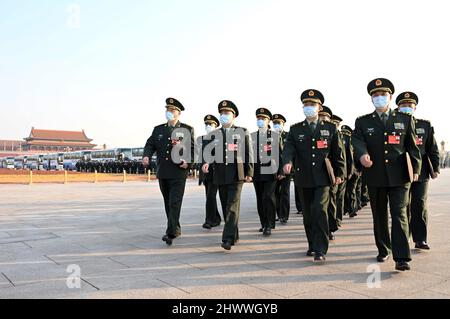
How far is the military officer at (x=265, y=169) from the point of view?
665 cm

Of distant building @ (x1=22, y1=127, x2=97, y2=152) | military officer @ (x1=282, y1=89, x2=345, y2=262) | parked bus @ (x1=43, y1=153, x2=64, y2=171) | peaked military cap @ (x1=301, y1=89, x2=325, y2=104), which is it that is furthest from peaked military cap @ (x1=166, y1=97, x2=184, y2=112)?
distant building @ (x1=22, y1=127, x2=97, y2=152)

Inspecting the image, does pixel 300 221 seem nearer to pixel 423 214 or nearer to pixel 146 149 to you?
pixel 423 214

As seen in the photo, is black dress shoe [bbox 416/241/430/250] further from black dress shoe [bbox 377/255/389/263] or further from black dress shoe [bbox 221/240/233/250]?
black dress shoe [bbox 221/240/233/250]

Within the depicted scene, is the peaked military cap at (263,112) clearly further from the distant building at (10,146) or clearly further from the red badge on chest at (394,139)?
the distant building at (10,146)

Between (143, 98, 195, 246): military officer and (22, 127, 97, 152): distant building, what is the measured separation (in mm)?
98070

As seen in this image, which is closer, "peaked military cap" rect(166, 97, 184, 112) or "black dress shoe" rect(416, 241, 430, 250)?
"black dress shoe" rect(416, 241, 430, 250)

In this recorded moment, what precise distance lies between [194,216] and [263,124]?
286cm

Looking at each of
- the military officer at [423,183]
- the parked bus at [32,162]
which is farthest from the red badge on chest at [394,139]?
the parked bus at [32,162]

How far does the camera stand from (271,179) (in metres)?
6.78

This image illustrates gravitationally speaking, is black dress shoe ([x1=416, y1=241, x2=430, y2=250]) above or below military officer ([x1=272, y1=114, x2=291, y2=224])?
below

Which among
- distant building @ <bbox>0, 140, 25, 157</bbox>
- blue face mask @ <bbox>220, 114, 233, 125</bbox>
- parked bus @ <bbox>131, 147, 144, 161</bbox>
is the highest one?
distant building @ <bbox>0, 140, 25, 157</bbox>

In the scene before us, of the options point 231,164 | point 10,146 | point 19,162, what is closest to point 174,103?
point 231,164

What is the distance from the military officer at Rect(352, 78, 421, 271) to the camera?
4.43 m
